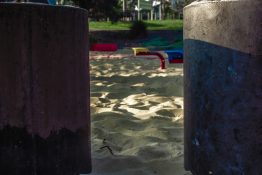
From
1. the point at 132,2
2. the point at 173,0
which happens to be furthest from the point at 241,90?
the point at 132,2

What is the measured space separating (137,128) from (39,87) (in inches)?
49.9

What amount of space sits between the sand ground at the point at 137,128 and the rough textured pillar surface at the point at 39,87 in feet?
1.09

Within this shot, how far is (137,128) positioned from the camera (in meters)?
2.88

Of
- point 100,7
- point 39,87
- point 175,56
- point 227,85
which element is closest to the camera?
point 227,85

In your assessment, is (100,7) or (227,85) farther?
(100,7)

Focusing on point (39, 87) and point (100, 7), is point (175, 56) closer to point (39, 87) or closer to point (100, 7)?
point (39, 87)

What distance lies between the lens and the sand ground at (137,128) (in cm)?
213

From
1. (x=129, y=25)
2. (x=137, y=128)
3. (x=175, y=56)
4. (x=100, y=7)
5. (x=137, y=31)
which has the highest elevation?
(x=100, y=7)

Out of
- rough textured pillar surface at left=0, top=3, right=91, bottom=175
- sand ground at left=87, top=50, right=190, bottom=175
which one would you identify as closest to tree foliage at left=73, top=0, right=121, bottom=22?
sand ground at left=87, top=50, right=190, bottom=175

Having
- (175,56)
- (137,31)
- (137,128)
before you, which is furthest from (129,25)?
(137,128)

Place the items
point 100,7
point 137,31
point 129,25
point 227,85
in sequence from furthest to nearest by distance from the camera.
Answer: point 129,25, point 100,7, point 137,31, point 227,85

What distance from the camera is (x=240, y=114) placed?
4.95 feet

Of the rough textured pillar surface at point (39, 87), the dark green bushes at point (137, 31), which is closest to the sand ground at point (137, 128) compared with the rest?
the rough textured pillar surface at point (39, 87)

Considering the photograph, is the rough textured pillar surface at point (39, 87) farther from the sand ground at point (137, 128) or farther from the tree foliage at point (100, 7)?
the tree foliage at point (100, 7)
